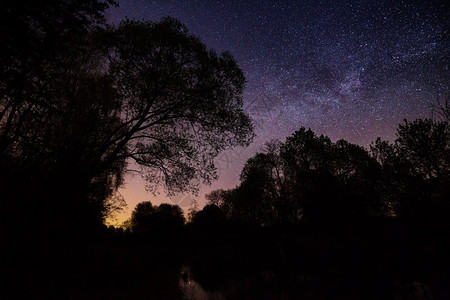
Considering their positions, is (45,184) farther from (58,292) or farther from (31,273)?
(58,292)

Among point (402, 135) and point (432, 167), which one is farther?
point (402, 135)

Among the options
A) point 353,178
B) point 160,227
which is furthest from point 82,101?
point 353,178

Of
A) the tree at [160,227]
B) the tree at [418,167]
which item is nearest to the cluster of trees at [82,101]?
the tree at [160,227]

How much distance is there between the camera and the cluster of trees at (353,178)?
71.7ft

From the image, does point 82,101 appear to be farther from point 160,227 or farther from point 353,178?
point 353,178

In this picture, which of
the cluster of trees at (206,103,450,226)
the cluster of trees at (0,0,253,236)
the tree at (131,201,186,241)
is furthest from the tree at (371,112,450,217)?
the tree at (131,201,186,241)

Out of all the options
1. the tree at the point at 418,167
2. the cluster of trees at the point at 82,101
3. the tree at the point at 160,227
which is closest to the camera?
the cluster of trees at the point at 82,101

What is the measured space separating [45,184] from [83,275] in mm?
4258

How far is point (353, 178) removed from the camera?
28.1 m

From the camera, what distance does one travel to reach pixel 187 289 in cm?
741

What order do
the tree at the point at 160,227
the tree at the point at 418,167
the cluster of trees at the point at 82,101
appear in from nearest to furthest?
the cluster of trees at the point at 82,101, the tree at the point at 418,167, the tree at the point at 160,227

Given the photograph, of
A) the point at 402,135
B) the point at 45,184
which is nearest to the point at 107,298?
the point at 45,184

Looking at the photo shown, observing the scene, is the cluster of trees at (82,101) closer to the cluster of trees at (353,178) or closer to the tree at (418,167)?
the cluster of trees at (353,178)

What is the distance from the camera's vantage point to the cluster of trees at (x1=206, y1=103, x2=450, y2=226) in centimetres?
2184
